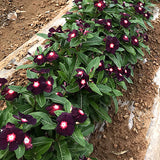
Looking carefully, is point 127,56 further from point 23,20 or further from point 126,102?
point 23,20

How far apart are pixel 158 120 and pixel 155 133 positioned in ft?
0.77

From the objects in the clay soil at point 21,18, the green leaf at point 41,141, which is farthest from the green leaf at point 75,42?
the clay soil at point 21,18

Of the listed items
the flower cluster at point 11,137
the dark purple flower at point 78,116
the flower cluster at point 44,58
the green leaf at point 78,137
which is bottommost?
the green leaf at point 78,137

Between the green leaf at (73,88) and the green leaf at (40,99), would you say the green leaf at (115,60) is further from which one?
the green leaf at (40,99)

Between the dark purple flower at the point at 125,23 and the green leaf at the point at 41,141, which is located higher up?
the dark purple flower at the point at 125,23

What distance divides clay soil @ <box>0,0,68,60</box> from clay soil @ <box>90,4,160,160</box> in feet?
7.52

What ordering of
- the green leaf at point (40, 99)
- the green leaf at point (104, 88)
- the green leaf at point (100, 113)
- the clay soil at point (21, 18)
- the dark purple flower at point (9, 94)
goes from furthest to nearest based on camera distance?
the clay soil at point (21, 18)
the green leaf at point (100, 113)
the green leaf at point (104, 88)
the dark purple flower at point (9, 94)
the green leaf at point (40, 99)

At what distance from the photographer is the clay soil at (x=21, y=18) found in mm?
4105

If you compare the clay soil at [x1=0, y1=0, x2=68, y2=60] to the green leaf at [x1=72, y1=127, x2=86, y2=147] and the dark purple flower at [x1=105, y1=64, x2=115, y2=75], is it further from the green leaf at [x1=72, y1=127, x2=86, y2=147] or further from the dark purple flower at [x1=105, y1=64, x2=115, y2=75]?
the green leaf at [x1=72, y1=127, x2=86, y2=147]

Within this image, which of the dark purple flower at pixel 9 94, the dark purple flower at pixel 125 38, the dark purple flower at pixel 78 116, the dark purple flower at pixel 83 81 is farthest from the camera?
the dark purple flower at pixel 125 38

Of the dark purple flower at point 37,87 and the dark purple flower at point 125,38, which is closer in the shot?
the dark purple flower at point 37,87

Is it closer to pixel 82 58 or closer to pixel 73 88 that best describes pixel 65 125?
pixel 73 88

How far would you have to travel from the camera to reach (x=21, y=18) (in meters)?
4.60

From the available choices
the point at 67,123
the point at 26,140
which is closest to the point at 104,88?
the point at 67,123
